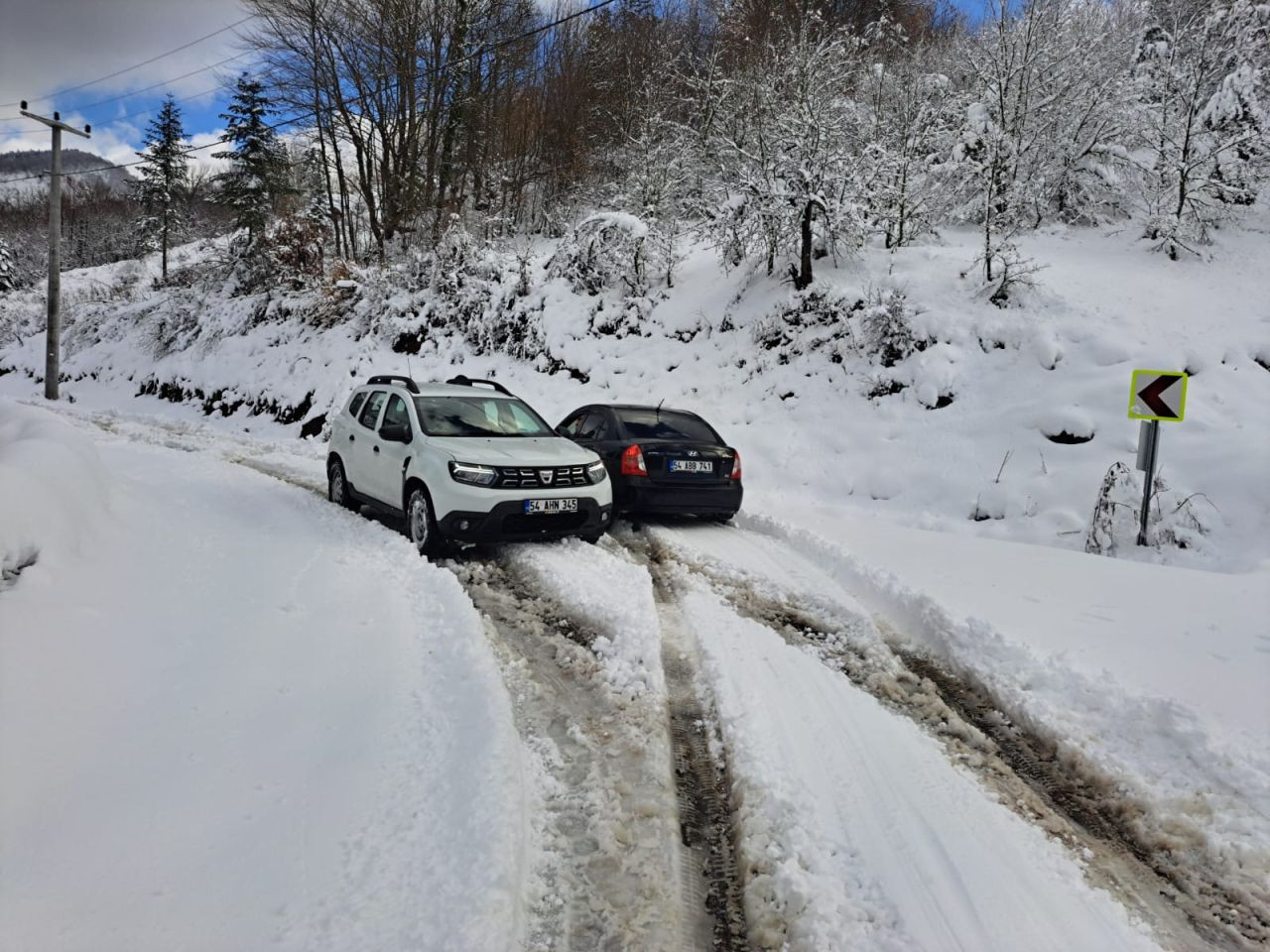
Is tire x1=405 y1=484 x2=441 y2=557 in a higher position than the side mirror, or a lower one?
lower

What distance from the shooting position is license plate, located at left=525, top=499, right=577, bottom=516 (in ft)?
21.0

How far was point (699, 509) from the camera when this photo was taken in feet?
26.4

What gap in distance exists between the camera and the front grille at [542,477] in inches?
253

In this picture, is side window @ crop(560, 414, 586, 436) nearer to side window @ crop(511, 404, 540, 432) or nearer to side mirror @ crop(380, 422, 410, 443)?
side window @ crop(511, 404, 540, 432)

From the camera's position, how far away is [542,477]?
21.6ft

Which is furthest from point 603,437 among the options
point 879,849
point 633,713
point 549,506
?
point 879,849

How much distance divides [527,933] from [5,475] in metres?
4.66

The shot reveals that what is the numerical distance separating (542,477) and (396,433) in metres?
1.73

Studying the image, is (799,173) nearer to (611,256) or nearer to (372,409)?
(611,256)

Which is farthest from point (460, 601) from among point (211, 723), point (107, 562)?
point (107, 562)

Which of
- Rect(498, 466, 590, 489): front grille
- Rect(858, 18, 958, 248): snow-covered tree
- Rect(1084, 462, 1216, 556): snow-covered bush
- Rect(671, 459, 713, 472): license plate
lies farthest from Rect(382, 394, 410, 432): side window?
Rect(858, 18, 958, 248): snow-covered tree

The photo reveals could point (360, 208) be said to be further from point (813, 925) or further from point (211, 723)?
point (813, 925)

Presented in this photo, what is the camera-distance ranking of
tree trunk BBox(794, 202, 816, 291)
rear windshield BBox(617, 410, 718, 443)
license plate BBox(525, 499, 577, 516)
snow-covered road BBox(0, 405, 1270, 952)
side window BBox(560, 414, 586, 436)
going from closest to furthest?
snow-covered road BBox(0, 405, 1270, 952)
license plate BBox(525, 499, 577, 516)
rear windshield BBox(617, 410, 718, 443)
side window BBox(560, 414, 586, 436)
tree trunk BBox(794, 202, 816, 291)

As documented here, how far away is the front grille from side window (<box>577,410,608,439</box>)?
5.91 feet
